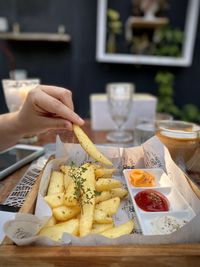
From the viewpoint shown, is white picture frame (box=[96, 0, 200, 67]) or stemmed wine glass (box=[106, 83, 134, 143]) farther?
white picture frame (box=[96, 0, 200, 67])

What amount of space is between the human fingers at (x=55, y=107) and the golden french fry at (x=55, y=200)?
0.17m

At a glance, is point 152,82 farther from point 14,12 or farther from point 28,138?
point 28,138

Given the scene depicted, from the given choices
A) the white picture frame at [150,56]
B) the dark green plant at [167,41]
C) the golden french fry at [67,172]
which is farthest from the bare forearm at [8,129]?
the dark green plant at [167,41]

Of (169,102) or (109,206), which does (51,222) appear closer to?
(109,206)

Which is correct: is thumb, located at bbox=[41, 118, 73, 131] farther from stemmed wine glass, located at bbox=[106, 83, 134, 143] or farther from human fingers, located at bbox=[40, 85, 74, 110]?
stemmed wine glass, located at bbox=[106, 83, 134, 143]

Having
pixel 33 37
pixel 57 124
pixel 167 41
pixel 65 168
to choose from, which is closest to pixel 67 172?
pixel 65 168

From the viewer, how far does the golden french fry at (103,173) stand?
0.50m

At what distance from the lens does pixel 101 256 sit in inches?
12.1

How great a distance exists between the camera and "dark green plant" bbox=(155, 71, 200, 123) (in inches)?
96.7

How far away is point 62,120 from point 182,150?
287 mm

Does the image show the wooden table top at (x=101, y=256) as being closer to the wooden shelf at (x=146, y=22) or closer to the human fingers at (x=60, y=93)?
the human fingers at (x=60, y=93)

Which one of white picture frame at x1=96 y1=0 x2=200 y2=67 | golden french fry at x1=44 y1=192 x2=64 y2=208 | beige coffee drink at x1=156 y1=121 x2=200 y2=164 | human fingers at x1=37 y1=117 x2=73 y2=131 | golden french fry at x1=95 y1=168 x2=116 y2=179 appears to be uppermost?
white picture frame at x1=96 y1=0 x2=200 y2=67

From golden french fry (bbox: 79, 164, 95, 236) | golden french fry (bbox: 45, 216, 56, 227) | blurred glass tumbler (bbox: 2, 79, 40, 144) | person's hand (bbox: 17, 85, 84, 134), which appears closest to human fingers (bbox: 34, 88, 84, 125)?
person's hand (bbox: 17, 85, 84, 134)

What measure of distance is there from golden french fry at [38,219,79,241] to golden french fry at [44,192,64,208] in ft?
0.13
